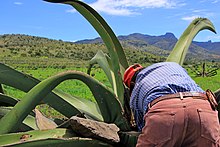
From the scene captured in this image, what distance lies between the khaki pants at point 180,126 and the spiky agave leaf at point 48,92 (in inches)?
15.1

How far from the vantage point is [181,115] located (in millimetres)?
2096

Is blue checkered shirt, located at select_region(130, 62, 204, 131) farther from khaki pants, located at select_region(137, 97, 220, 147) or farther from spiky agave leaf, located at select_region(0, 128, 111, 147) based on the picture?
spiky agave leaf, located at select_region(0, 128, 111, 147)

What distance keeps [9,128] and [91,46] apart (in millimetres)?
59475

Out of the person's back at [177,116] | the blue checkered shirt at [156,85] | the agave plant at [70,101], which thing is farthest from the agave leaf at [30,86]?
the person's back at [177,116]

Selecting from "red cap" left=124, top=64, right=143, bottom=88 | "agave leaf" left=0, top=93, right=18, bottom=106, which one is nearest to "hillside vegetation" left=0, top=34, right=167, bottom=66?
→ "agave leaf" left=0, top=93, right=18, bottom=106

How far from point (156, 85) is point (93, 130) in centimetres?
43

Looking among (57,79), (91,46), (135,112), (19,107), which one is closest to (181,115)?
(135,112)

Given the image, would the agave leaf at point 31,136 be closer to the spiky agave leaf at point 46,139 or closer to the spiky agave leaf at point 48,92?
the spiky agave leaf at point 46,139

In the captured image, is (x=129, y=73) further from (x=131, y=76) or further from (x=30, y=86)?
(x=30, y=86)

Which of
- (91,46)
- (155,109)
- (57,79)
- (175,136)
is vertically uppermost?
(91,46)

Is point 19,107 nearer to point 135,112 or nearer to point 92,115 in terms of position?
point 135,112

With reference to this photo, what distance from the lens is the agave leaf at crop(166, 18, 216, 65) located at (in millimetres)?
3209

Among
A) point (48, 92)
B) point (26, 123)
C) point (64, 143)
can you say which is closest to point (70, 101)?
point (26, 123)

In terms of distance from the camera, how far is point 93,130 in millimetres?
2143
